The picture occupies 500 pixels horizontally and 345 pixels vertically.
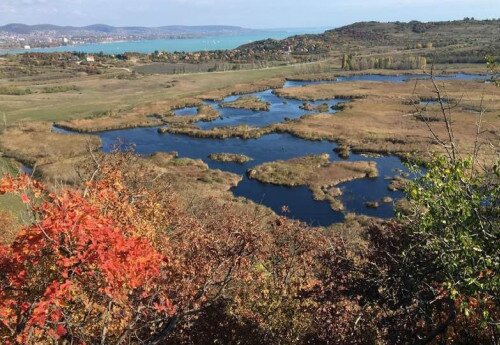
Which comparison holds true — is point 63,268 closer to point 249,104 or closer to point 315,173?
point 315,173

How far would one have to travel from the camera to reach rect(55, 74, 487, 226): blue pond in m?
57.8

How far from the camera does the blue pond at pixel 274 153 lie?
190 ft

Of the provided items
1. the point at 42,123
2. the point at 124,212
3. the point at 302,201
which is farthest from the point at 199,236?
the point at 42,123

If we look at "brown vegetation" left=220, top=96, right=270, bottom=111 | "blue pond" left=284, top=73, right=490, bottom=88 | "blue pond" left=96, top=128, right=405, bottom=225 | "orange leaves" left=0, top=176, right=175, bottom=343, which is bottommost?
"blue pond" left=96, top=128, right=405, bottom=225

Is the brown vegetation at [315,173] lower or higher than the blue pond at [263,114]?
lower

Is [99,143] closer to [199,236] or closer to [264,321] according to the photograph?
[199,236]

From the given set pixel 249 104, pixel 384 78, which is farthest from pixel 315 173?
pixel 384 78

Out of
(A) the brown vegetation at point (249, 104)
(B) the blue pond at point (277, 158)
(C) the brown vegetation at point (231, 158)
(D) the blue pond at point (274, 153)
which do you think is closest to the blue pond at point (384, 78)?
(A) the brown vegetation at point (249, 104)

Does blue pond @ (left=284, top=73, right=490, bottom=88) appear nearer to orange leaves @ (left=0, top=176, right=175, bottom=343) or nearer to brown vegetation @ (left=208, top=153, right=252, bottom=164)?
brown vegetation @ (left=208, top=153, right=252, bottom=164)

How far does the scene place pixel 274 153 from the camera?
8144cm

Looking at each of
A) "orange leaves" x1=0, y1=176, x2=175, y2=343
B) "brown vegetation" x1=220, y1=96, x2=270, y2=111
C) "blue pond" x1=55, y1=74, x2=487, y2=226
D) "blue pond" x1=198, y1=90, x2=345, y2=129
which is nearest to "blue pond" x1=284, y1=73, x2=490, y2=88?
"blue pond" x1=198, y1=90, x2=345, y2=129

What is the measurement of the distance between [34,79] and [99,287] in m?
191

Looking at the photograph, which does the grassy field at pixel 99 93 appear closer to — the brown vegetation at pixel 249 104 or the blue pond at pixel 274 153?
the brown vegetation at pixel 249 104

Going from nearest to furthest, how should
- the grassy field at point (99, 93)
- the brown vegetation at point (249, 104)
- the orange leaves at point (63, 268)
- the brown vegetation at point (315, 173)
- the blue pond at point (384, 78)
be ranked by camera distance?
1. the orange leaves at point (63, 268)
2. the brown vegetation at point (315, 173)
3. the grassy field at point (99, 93)
4. the brown vegetation at point (249, 104)
5. the blue pond at point (384, 78)
